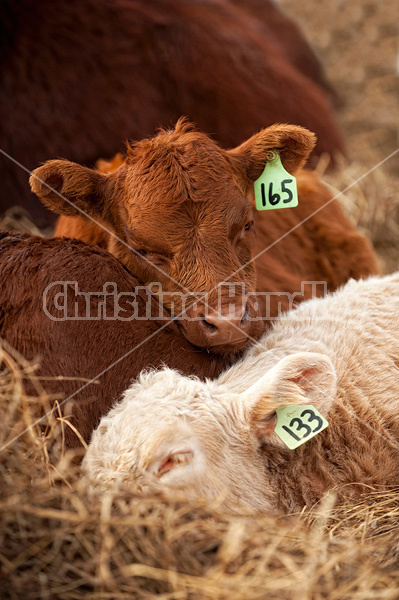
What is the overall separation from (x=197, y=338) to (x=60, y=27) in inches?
121

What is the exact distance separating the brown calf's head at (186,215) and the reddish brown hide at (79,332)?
5.1 inches

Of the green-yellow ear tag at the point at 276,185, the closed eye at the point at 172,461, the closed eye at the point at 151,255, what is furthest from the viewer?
the green-yellow ear tag at the point at 276,185

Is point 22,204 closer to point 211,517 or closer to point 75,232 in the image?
point 75,232

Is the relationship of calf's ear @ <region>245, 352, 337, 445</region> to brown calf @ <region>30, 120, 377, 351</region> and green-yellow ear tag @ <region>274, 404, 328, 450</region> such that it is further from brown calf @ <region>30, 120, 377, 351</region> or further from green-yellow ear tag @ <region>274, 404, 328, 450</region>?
brown calf @ <region>30, 120, 377, 351</region>

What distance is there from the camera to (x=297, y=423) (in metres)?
2.25

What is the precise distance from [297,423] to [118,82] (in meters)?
3.32

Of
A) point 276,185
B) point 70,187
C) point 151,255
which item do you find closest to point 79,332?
point 151,255

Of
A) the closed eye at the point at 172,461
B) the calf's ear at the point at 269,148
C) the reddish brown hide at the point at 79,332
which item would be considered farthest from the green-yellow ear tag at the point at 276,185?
the closed eye at the point at 172,461

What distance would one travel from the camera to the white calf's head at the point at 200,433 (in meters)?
2.07

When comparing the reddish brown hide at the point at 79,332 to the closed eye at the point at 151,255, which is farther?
the closed eye at the point at 151,255

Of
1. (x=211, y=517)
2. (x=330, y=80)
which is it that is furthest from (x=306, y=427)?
(x=330, y=80)

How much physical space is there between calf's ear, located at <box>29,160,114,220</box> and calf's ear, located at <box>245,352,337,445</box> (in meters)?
1.10

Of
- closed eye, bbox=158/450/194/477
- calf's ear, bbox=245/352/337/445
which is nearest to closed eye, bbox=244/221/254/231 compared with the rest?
calf's ear, bbox=245/352/337/445

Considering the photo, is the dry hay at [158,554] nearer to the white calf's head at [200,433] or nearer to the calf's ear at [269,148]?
the white calf's head at [200,433]
